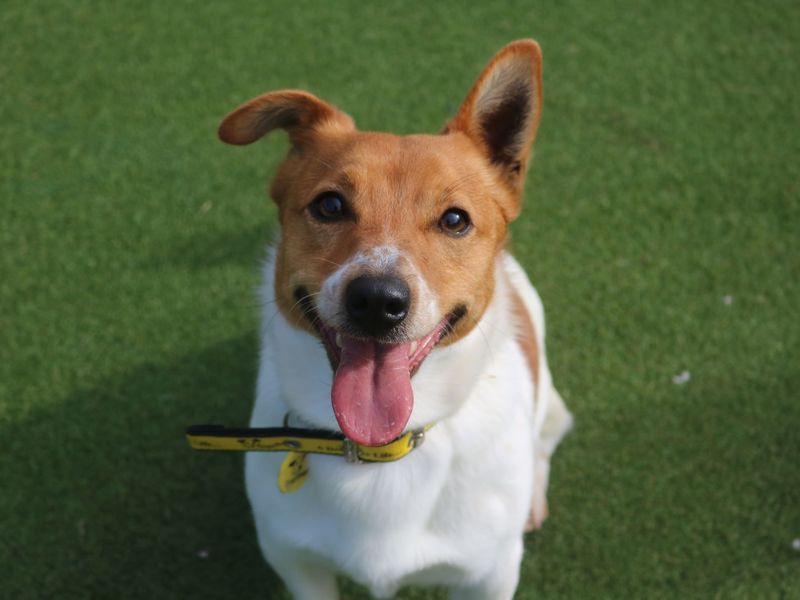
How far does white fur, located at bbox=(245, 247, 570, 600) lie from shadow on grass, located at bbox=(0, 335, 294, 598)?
0.78 meters

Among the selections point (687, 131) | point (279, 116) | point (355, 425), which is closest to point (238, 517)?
point (355, 425)

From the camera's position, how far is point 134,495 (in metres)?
3.34

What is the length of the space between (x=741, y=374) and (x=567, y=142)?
1643mm

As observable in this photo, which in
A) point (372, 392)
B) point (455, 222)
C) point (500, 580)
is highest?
point (455, 222)

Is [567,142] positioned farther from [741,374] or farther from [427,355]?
[427,355]

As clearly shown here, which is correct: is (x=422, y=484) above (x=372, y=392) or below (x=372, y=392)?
below

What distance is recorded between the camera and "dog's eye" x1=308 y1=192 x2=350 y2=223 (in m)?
2.32

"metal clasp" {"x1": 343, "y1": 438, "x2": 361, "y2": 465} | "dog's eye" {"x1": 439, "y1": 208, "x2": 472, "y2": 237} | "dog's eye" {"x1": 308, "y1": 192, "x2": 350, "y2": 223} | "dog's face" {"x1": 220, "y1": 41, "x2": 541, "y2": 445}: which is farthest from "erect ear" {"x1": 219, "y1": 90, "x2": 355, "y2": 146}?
"metal clasp" {"x1": 343, "y1": 438, "x2": 361, "y2": 465}

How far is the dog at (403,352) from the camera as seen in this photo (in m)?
2.19

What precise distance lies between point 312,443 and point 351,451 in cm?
12

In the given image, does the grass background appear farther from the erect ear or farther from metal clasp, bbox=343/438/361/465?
the erect ear

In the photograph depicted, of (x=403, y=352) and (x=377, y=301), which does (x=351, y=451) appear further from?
(x=377, y=301)

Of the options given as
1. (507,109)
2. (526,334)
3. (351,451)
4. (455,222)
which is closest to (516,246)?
(526,334)

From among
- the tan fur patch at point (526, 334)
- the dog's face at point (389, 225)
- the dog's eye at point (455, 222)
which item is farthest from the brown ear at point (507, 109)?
the tan fur patch at point (526, 334)
